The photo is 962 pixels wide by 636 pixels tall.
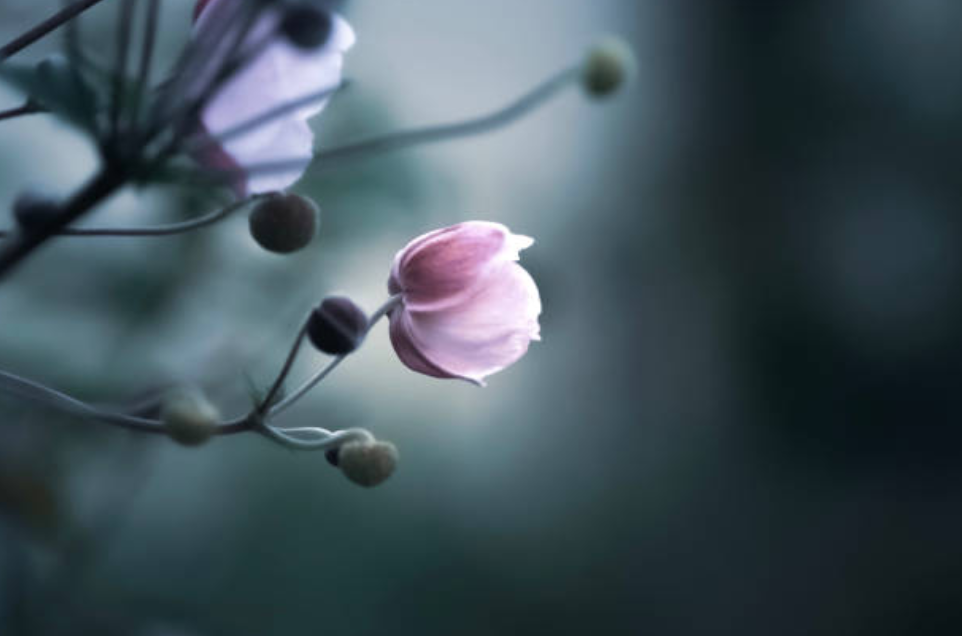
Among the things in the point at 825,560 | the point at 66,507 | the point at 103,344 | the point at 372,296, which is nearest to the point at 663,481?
the point at 825,560

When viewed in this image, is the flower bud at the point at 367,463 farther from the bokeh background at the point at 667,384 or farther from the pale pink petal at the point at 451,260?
the bokeh background at the point at 667,384

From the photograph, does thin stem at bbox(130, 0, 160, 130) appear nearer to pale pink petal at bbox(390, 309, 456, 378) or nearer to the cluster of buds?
the cluster of buds

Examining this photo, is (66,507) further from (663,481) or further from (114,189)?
(663,481)

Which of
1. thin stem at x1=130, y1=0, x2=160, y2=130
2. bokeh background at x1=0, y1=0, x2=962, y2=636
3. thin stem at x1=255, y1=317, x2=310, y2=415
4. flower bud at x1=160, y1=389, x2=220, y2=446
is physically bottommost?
bokeh background at x1=0, y1=0, x2=962, y2=636

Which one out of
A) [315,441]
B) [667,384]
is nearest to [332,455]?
[315,441]

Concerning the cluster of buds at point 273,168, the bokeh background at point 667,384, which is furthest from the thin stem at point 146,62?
the bokeh background at point 667,384

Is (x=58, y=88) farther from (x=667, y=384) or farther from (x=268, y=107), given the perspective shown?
(x=667, y=384)

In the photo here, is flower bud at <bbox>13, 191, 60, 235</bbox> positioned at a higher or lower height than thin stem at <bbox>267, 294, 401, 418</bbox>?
higher

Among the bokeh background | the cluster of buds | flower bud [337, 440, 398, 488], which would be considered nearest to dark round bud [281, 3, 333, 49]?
the cluster of buds
